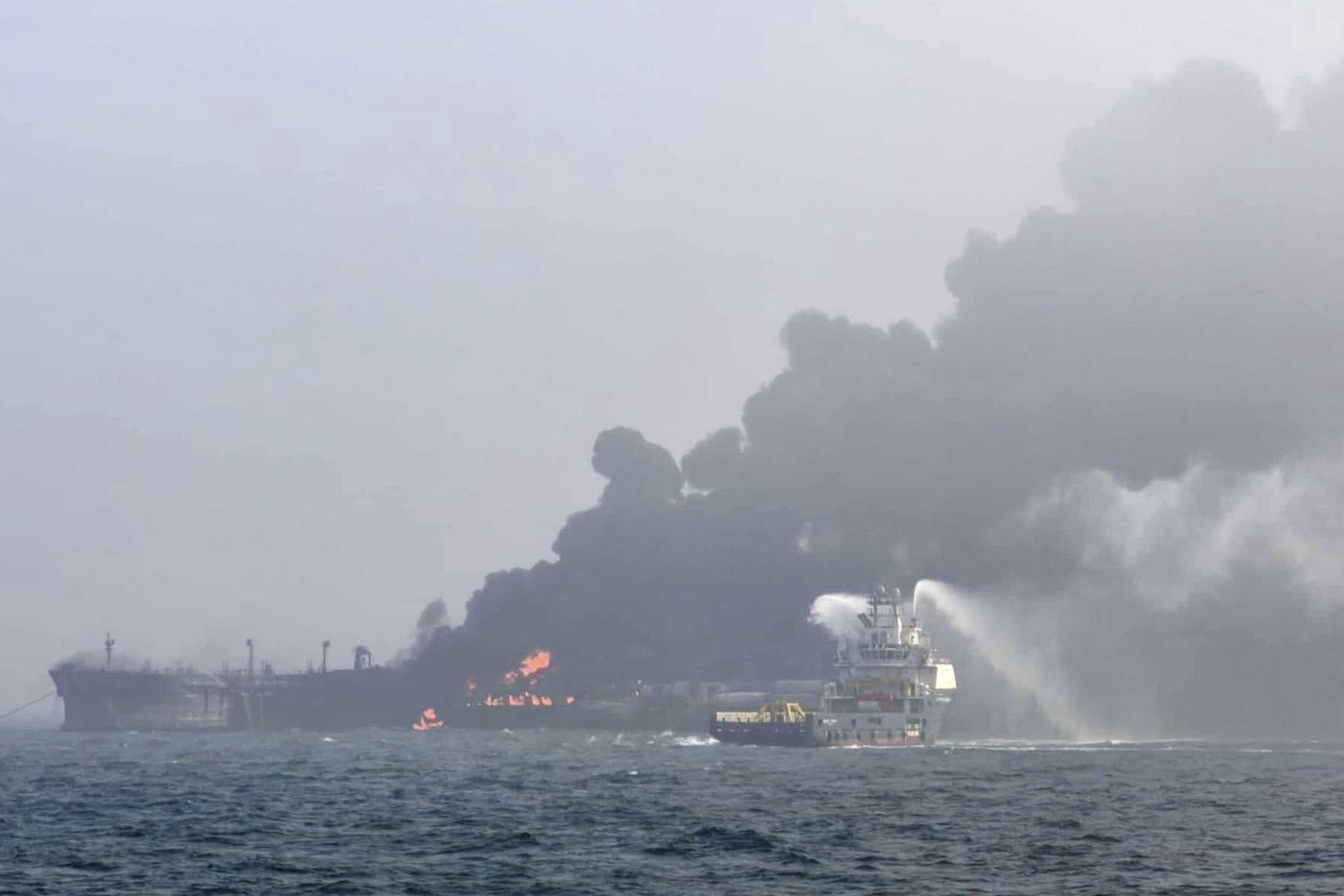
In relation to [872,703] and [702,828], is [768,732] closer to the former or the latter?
[872,703]

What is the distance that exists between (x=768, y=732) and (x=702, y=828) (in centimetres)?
9348

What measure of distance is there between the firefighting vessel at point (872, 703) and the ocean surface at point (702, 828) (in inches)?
1028

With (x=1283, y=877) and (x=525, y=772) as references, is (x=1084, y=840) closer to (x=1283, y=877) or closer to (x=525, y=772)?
(x=1283, y=877)

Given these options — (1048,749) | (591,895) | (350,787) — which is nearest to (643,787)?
(350,787)

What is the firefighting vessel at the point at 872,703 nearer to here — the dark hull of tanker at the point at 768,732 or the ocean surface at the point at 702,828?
the dark hull of tanker at the point at 768,732

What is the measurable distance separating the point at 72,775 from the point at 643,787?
200 ft

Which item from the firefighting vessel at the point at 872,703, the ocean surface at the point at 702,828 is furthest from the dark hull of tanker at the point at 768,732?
the ocean surface at the point at 702,828

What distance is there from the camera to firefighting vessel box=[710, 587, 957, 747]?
17825 cm

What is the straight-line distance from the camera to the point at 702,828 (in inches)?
3457

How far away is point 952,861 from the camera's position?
7369 cm

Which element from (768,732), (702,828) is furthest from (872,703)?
(702,828)

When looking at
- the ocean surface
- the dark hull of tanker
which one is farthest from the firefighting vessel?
the ocean surface

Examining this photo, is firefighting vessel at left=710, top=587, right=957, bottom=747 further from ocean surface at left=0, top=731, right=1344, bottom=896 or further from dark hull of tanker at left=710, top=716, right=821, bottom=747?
ocean surface at left=0, top=731, right=1344, bottom=896

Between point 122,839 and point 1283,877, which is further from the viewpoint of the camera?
point 122,839
